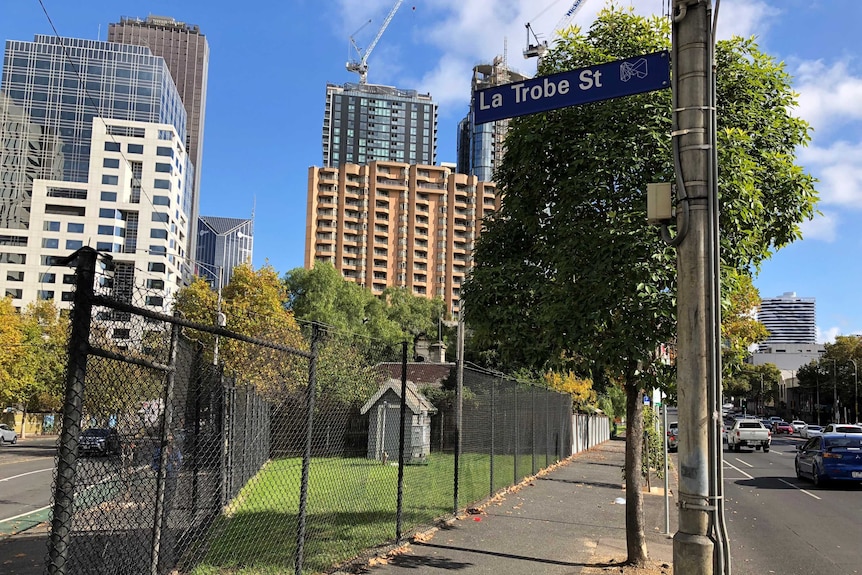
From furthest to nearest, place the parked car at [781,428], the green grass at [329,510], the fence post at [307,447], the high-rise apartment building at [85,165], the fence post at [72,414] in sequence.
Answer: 1. the high-rise apartment building at [85,165]
2. the parked car at [781,428]
3. the green grass at [329,510]
4. the fence post at [307,447]
5. the fence post at [72,414]

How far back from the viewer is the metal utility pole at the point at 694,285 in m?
5.00

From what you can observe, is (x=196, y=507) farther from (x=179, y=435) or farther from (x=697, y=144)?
(x=697, y=144)

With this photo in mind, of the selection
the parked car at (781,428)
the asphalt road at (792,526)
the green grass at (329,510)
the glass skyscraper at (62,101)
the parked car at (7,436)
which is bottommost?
the parked car at (7,436)

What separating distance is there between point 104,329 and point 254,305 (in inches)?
1111

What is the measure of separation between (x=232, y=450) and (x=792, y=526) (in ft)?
34.7

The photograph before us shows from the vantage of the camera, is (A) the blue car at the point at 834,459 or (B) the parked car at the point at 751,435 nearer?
(A) the blue car at the point at 834,459

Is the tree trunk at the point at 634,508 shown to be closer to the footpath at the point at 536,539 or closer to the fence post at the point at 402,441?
the footpath at the point at 536,539

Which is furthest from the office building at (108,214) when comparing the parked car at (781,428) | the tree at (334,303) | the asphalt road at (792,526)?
the asphalt road at (792,526)

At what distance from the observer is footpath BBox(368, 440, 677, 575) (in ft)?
27.8

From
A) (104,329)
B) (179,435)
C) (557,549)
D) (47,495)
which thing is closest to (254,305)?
(47,495)

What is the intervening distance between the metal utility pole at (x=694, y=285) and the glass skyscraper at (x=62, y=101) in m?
111

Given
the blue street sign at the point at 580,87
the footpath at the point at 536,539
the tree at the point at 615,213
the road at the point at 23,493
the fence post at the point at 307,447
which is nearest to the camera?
the blue street sign at the point at 580,87

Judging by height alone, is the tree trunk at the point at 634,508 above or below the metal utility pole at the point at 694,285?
below

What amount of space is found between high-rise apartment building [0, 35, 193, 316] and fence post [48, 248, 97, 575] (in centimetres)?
9190
